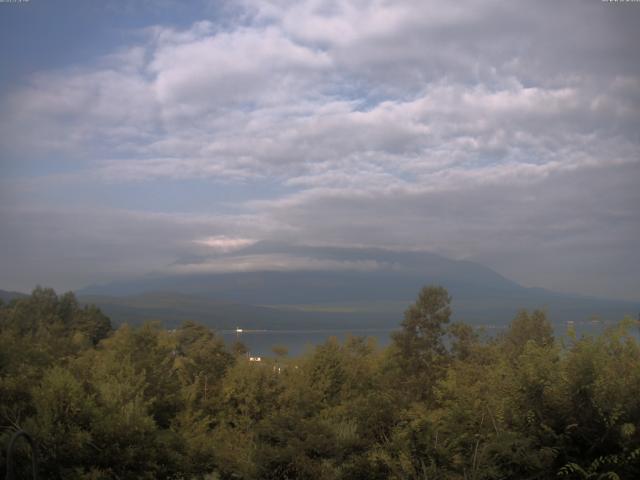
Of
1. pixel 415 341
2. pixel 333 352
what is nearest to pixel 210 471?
pixel 333 352

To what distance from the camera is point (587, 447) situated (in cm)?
845

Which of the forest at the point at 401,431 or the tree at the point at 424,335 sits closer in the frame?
the forest at the point at 401,431

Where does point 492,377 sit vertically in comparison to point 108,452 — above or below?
above

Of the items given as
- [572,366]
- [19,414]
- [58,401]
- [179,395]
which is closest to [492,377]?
[572,366]

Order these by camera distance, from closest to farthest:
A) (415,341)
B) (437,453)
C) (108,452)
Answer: (437,453) < (108,452) < (415,341)

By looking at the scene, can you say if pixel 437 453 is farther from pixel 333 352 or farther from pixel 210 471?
pixel 333 352

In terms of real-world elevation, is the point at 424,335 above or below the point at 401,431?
below

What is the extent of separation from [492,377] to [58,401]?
6.88m

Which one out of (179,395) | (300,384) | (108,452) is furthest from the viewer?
(300,384)

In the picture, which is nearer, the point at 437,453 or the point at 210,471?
the point at 437,453

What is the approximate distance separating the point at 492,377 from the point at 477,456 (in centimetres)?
305

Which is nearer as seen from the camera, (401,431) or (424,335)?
(401,431)

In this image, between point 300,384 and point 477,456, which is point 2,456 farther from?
point 300,384

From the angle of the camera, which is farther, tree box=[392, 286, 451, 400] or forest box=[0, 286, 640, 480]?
tree box=[392, 286, 451, 400]
